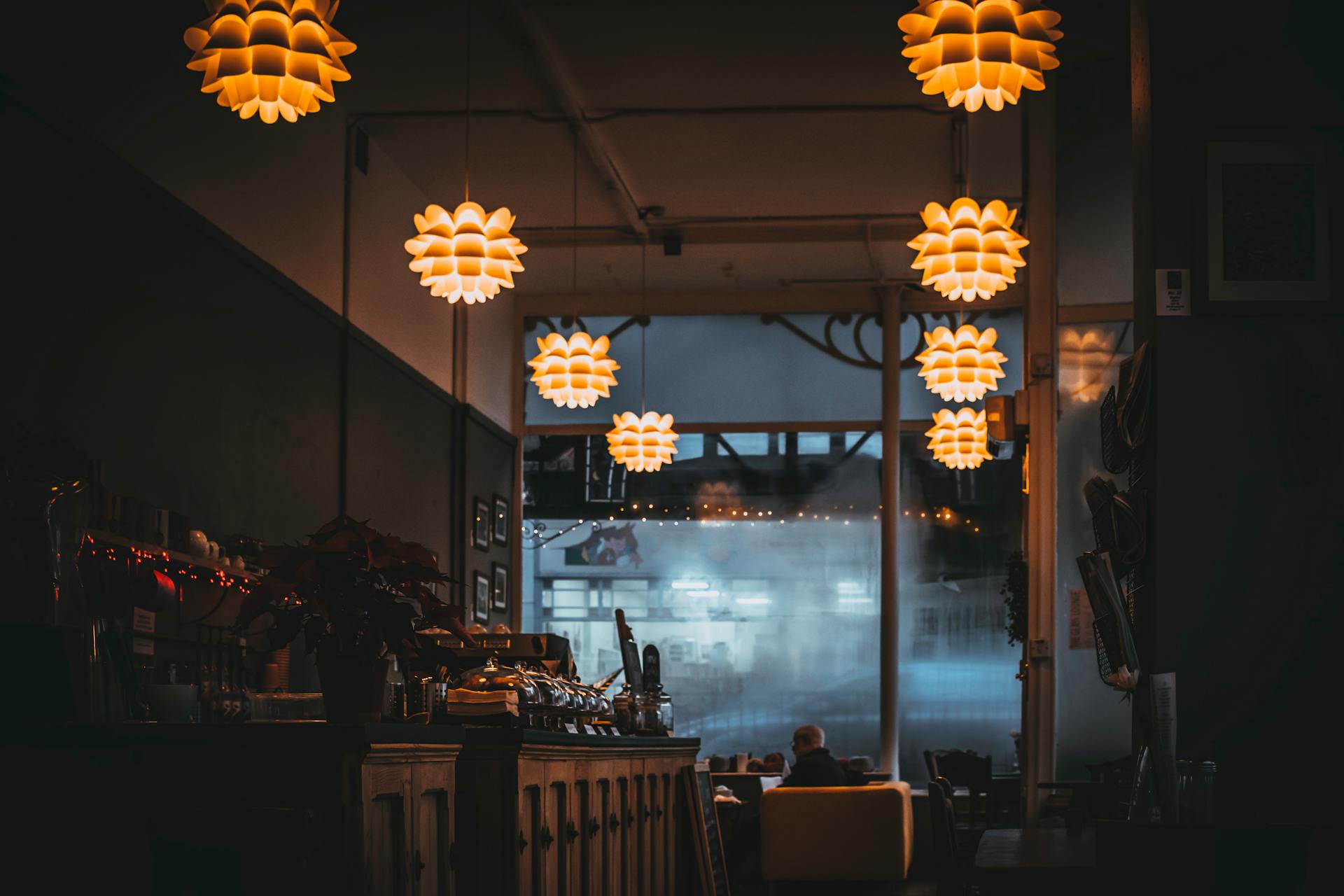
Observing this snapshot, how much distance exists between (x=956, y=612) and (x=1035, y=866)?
10699 mm

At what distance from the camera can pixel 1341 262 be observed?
398 centimetres

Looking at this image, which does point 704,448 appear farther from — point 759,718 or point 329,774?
point 329,774

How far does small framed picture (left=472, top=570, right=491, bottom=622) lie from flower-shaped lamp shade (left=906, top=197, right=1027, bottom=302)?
6.49 metres

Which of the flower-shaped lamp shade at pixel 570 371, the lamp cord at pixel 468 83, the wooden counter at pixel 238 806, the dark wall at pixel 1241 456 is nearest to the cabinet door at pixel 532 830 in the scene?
the wooden counter at pixel 238 806

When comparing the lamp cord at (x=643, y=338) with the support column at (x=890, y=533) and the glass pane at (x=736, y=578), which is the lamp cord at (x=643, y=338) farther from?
the support column at (x=890, y=533)

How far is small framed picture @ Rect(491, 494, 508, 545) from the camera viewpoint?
45.1 feet

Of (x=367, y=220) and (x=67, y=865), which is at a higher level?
(x=367, y=220)

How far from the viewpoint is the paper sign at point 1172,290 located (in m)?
4.01

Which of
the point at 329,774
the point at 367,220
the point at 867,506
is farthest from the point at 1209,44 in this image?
the point at 867,506

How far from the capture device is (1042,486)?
9336 millimetres

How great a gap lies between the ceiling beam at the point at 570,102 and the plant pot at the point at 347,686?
18.5 feet

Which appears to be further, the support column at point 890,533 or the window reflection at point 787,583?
the window reflection at point 787,583

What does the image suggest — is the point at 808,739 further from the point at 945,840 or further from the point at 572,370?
the point at 945,840

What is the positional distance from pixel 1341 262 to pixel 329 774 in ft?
9.30
